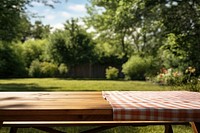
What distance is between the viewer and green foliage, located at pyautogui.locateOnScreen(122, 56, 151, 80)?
23.6 m

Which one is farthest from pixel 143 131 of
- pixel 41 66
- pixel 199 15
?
pixel 41 66

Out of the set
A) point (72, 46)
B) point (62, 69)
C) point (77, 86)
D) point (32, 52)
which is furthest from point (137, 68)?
point (32, 52)

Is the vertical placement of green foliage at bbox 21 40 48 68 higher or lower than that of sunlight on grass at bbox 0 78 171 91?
higher

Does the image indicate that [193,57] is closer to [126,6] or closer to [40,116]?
[126,6]

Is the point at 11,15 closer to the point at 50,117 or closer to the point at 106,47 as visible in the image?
the point at 50,117

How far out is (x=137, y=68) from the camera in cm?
2375

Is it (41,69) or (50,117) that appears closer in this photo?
(50,117)

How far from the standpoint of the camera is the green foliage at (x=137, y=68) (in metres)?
23.6

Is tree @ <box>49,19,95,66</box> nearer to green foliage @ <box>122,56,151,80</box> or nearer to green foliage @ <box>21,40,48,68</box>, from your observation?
green foliage @ <box>21,40,48,68</box>

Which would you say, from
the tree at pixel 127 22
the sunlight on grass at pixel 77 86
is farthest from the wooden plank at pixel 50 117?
the tree at pixel 127 22

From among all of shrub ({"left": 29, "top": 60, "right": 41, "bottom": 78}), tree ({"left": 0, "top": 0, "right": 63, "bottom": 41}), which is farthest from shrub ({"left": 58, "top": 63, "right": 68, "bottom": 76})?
tree ({"left": 0, "top": 0, "right": 63, "bottom": 41})

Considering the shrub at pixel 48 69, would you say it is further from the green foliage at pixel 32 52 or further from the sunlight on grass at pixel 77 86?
the sunlight on grass at pixel 77 86

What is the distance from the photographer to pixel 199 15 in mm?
13375

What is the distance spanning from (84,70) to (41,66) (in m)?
3.87
